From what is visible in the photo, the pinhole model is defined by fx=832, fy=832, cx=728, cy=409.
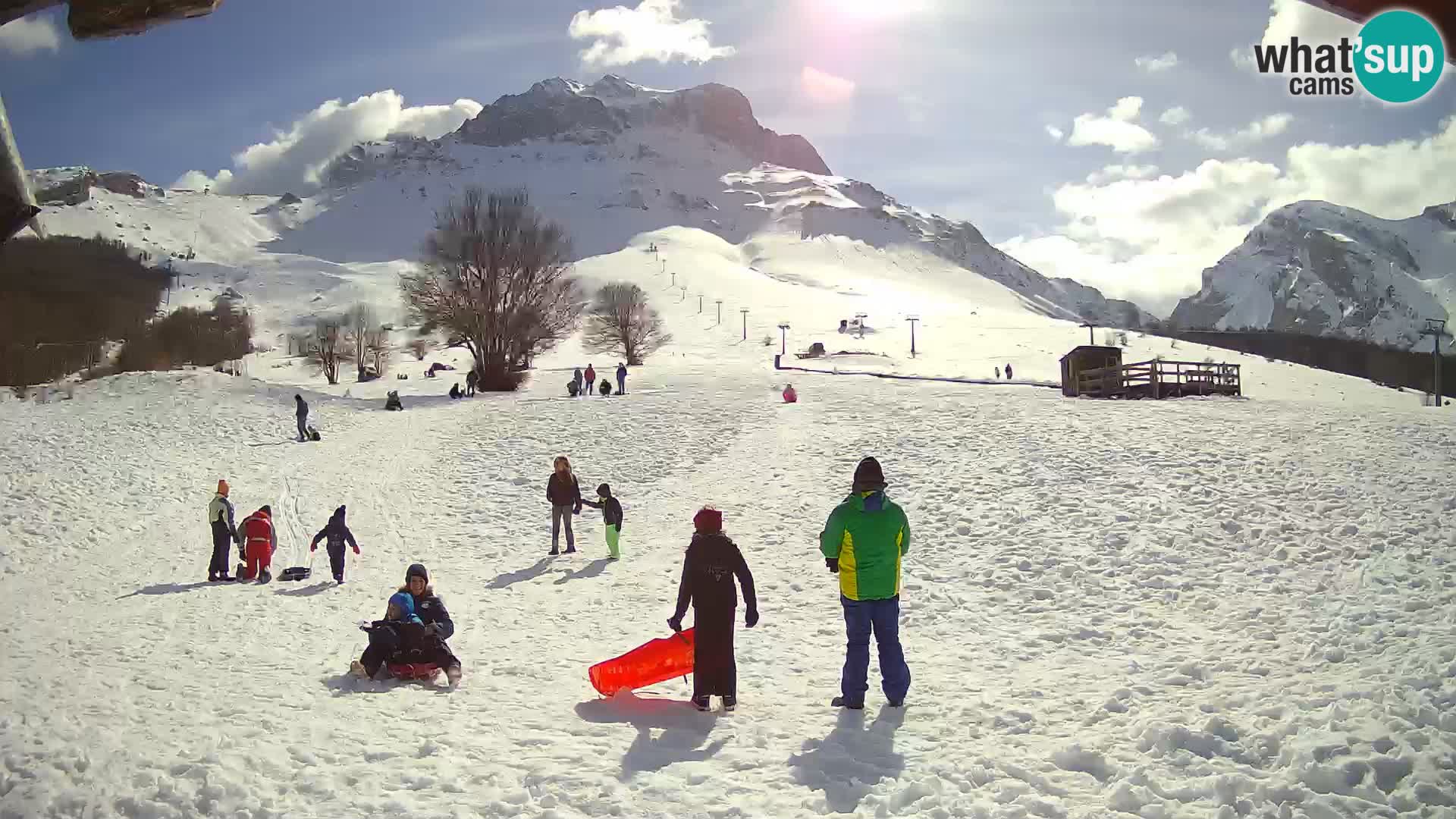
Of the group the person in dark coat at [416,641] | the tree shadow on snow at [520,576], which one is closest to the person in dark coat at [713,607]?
the person in dark coat at [416,641]

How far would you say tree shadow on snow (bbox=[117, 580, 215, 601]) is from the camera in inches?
548

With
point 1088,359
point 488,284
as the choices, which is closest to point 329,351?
point 488,284

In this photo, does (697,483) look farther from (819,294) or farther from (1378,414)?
(819,294)


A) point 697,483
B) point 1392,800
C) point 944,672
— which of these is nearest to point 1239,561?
point 944,672

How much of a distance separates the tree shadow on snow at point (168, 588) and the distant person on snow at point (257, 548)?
1.51ft

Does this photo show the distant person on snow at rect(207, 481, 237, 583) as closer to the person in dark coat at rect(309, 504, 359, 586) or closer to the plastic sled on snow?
the person in dark coat at rect(309, 504, 359, 586)

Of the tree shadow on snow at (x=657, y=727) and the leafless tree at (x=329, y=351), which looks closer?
the tree shadow on snow at (x=657, y=727)

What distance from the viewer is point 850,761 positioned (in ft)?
20.4

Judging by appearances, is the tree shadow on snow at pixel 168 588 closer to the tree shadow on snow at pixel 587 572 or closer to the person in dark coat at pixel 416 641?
the tree shadow on snow at pixel 587 572

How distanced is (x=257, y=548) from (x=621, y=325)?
5331cm

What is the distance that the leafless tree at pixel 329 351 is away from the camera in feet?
247

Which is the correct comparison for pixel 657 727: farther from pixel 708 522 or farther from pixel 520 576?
pixel 520 576

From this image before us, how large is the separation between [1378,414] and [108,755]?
26.9 meters

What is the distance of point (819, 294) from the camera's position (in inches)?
6058
